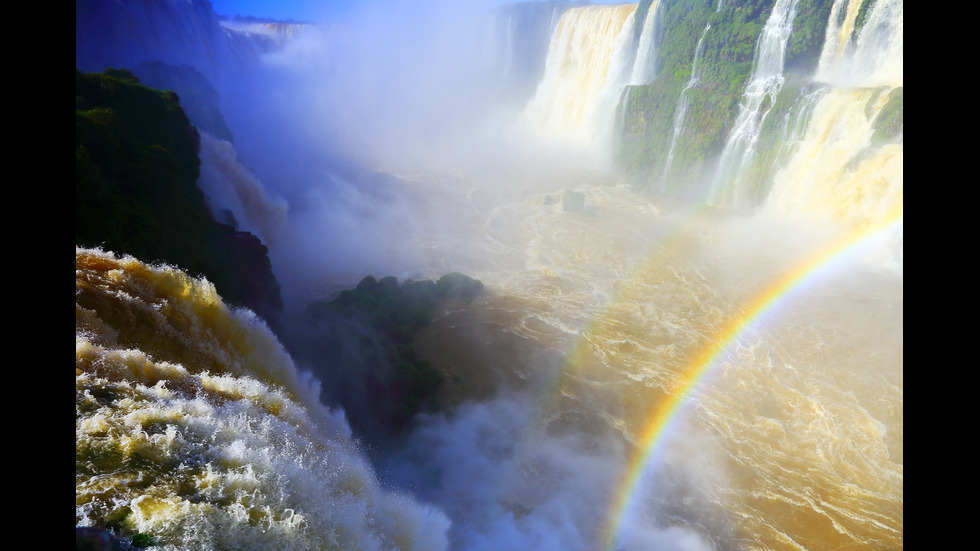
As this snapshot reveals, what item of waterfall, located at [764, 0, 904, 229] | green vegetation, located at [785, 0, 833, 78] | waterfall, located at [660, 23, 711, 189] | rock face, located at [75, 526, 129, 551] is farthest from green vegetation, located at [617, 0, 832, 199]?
rock face, located at [75, 526, 129, 551]

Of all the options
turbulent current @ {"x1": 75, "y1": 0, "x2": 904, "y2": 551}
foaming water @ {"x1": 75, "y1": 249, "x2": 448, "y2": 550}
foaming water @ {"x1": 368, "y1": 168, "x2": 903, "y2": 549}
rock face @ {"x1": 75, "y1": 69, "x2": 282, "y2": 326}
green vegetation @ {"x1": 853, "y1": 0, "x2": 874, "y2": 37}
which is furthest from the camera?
green vegetation @ {"x1": 853, "y1": 0, "x2": 874, "y2": 37}

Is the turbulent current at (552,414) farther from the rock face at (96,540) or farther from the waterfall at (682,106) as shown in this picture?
the waterfall at (682,106)

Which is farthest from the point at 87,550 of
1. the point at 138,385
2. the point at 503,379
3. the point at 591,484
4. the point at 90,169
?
the point at 503,379

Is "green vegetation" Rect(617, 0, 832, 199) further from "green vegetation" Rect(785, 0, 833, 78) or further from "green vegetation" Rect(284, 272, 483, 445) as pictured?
"green vegetation" Rect(284, 272, 483, 445)

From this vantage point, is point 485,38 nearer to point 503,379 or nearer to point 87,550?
point 503,379
